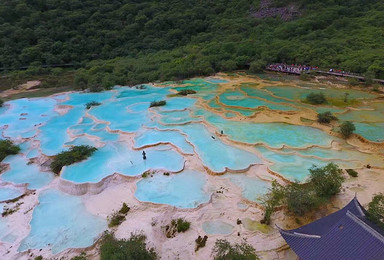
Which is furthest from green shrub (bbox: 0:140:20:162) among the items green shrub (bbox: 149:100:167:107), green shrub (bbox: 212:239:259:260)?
green shrub (bbox: 212:239:259:260)

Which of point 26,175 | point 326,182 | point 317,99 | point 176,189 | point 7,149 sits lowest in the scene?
point 26,175

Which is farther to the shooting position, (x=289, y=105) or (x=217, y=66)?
(x=217, y=66)

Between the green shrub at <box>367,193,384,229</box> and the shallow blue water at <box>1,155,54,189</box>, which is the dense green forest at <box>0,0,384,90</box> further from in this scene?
the green shrub at <box>367,193,384,229</box>

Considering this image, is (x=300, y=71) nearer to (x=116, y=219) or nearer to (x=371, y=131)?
(x=371, y=131)

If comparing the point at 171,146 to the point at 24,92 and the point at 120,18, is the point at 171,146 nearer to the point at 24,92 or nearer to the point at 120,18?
the point at 24,92

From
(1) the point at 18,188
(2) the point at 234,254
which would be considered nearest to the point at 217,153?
(2) the point at 234,254

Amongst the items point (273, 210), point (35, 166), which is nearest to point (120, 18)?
point (35, 166)
